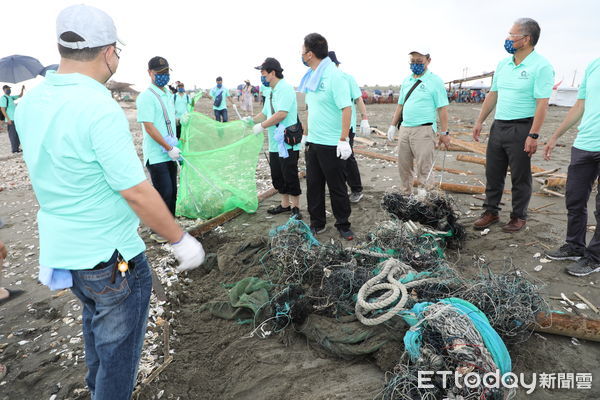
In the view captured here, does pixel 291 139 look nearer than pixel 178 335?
No

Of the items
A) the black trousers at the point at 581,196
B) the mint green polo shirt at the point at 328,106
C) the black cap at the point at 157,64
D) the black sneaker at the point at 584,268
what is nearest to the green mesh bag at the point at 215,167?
the black cap at the point at 157,64

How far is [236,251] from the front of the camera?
146 inches

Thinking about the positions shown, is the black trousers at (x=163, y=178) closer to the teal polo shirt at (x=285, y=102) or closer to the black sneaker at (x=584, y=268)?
the teal polo shirt at (x=285, y=102)

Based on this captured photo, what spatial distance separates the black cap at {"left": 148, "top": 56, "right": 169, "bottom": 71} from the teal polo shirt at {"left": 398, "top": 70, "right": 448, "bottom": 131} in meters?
2.83

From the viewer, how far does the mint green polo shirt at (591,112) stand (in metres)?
2.93

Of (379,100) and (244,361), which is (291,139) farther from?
(379,100)

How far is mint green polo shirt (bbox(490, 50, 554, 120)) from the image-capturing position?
342 cm

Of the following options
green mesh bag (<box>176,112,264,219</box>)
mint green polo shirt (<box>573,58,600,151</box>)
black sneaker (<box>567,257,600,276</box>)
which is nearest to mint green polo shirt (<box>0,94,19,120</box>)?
green mesh bag (<box>176,112,264,219</box>)

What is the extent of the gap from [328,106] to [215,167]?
1754mm

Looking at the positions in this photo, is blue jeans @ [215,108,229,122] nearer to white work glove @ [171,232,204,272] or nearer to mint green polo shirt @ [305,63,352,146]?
mint green polo shirt @ [305,63,352,146]

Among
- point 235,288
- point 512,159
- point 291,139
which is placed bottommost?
point 235,288

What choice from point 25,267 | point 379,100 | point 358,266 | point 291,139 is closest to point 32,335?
point 25,267

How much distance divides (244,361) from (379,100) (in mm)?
31723

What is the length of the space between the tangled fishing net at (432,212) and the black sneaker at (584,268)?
37.9 inches
